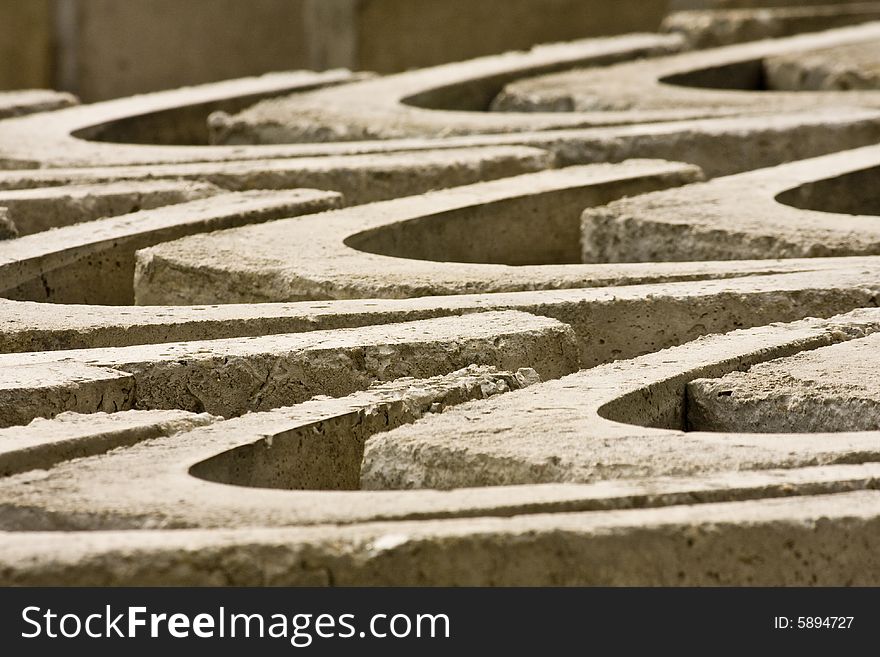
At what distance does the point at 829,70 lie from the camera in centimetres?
783

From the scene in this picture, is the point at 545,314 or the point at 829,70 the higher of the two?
the point at 829,70

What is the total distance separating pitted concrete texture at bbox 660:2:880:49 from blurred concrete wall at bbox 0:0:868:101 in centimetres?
169

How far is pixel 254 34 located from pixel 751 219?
8.64 m

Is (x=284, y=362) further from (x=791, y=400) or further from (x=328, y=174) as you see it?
(x=328, y=174)

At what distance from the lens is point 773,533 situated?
2223 millimetres

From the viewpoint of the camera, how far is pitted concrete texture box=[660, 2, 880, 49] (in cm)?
986

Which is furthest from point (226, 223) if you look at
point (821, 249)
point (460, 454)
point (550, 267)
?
point (460, 454)

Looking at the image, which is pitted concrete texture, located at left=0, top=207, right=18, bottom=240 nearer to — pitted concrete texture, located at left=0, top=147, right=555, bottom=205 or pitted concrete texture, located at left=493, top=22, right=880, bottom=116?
pitted concrete texture, located at left=0, top=147, right=555, bottom=205

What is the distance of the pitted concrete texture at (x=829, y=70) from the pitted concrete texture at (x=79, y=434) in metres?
5.53

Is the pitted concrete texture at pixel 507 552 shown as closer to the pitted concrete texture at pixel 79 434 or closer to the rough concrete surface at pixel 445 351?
the rough concrete surface at pixel 445 351

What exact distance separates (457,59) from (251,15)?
5.25 feet

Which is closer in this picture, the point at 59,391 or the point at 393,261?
the point at 59,391

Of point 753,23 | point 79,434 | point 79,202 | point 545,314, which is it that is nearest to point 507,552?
point 79,434
